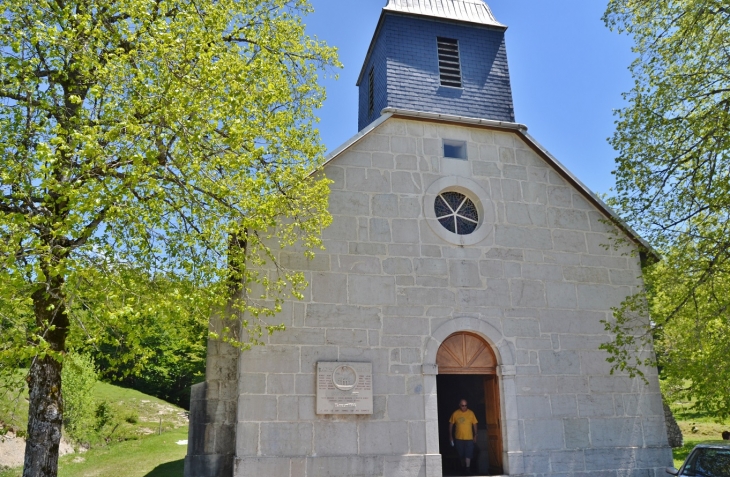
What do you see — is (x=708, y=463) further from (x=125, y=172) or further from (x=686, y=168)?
(x=125, y=172)

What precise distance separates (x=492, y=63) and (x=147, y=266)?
8718 mm

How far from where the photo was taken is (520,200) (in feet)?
35.9

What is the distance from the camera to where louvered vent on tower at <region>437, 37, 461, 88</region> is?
40.7 feet

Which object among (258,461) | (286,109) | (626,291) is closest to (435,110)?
(286,109)

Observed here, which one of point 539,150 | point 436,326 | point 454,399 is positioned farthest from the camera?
point 454,399

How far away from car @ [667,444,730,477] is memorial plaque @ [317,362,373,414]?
4.65 meters

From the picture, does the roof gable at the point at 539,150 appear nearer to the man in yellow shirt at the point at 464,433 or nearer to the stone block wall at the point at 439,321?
the stone block wall at the point at 439,321

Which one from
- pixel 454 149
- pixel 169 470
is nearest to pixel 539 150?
pixel 454 149

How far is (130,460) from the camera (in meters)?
16.2

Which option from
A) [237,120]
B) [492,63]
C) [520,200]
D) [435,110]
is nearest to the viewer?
[237,120]

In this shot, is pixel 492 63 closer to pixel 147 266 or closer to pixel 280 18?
pixel 280 18

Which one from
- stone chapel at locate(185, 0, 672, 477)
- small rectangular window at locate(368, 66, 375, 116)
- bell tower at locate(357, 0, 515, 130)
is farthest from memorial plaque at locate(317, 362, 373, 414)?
small rectangular window at locate(368, 66, 375, 116)

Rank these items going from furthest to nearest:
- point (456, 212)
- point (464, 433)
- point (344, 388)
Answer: point (456, 212), point (464, 433), point (344, 388)

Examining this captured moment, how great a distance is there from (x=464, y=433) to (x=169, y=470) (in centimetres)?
805
